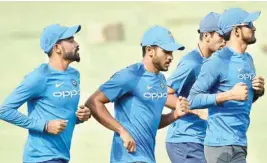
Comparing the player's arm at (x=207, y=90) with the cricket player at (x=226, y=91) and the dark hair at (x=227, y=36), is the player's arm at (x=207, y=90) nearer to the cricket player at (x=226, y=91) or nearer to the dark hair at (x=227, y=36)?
the cricket player at (x=226, y=91)

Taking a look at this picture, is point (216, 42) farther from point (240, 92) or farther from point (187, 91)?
point (240, 92)

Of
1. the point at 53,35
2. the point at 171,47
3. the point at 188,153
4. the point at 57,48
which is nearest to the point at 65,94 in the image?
the point at 57,48

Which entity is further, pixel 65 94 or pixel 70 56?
pixel 70 56

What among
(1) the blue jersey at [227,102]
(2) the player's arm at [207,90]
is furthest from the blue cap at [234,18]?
A: (2) the player's arm at [207,90]

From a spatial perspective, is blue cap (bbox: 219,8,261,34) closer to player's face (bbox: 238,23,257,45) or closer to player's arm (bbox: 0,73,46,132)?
player's face (bbox: 238,23,257,45)

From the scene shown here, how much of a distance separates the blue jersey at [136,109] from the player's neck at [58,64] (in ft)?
1.16

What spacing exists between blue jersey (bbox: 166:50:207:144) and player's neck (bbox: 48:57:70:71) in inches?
50.2

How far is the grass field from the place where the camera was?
48.8ft

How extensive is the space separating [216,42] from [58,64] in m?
1.65

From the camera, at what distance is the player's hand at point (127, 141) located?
28.8 feet

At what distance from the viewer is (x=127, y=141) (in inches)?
346

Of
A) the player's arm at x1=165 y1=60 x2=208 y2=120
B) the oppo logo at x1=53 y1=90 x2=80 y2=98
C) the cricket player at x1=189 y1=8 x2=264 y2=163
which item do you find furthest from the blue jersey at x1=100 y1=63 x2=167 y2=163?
the player's arm at x1=165 y1=60 x2=208 y2=120

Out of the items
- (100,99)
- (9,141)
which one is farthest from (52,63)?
(9,141)

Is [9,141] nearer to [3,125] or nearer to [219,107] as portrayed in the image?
[3,125]
